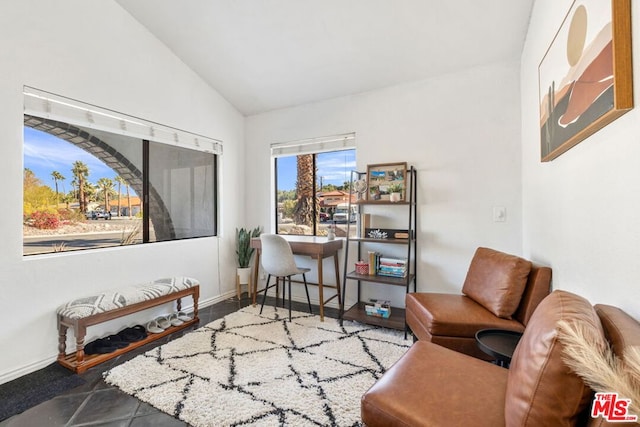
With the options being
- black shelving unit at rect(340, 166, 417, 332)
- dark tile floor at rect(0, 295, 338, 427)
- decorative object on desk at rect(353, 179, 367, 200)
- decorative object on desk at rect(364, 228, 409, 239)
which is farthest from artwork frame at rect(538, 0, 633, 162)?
dark tile floor at rect(0, 295, 338, 427)

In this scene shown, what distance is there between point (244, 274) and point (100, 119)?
91.0 inches

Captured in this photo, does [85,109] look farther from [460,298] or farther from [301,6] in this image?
[460,298]

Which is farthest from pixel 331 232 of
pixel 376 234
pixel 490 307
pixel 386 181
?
pixel 490 307

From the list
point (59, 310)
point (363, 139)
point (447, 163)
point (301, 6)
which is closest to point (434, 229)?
point (447, 163)

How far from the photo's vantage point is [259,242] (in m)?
3.45

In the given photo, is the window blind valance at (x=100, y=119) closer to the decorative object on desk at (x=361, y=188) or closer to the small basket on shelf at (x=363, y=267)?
the decorative object on desk at (x=361, y=188)

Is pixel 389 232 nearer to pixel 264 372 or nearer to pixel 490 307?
pixel 490 307

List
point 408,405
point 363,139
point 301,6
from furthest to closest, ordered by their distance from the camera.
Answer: point 363,139 < point 301,6 < point 408,405

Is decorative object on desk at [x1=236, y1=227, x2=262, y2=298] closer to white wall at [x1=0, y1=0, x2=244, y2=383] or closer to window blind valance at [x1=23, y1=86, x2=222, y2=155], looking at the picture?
white wall at [x1=0, y1=0, x2=244, y2=383]

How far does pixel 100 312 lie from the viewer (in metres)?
2.23

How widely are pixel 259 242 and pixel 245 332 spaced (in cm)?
105

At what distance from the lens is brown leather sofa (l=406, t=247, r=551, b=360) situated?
187cm

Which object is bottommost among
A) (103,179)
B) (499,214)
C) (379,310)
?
(379,310)

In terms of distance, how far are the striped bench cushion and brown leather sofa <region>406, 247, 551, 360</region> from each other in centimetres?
227
